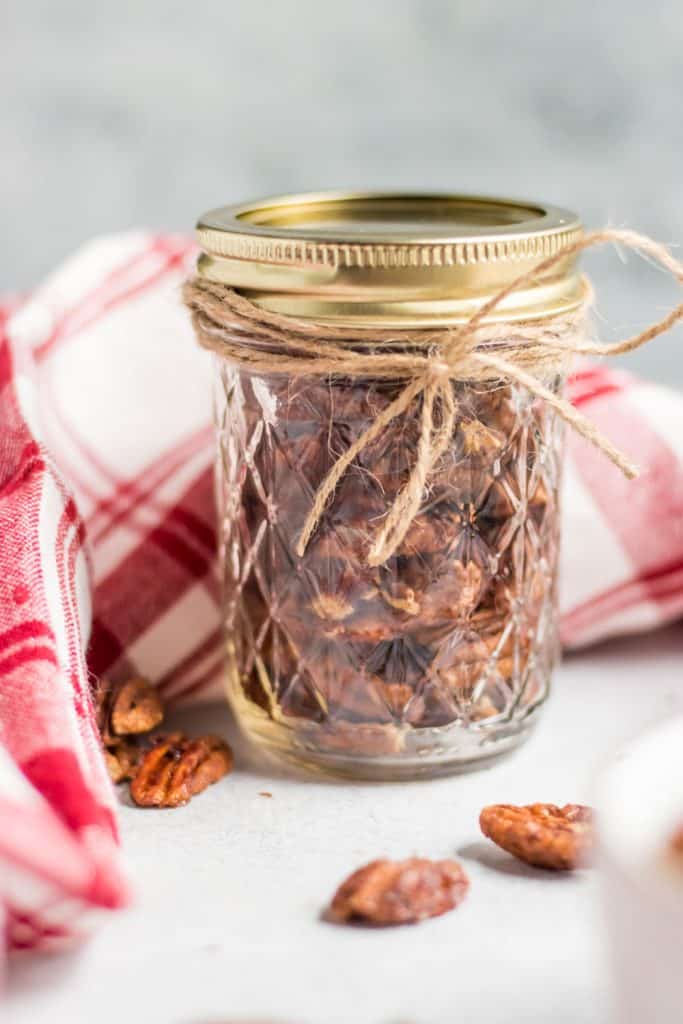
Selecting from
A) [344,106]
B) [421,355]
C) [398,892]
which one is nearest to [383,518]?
[421,355]

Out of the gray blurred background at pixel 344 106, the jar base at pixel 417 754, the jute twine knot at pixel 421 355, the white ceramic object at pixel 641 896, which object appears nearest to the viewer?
the white ceramic object at pixel 641 896

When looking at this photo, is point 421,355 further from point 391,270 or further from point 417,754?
point 417,754

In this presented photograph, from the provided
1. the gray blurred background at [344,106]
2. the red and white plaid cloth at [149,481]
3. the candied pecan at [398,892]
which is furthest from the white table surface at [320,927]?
the gray blurred background at [344,106]

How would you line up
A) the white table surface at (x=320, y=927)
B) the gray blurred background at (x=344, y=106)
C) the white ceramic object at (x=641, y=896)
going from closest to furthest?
1. the white ceramic object at (x=641, y=896)
2. the white table surface at (x=320, y=927)
3. the gray blurred background at (x=344, y=106)

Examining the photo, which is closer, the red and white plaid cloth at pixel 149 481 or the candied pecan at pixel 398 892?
the candied pecan at pixel 398 892

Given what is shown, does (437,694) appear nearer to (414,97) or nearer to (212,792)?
(212,792)

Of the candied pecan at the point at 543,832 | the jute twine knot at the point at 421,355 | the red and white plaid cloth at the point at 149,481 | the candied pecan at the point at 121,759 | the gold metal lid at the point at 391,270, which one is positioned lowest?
the candied pecan at the point at 121,759

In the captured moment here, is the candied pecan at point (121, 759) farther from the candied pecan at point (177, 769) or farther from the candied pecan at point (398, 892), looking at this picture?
the candied pecan at point (398, 892)

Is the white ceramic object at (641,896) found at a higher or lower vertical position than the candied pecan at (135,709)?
higher
